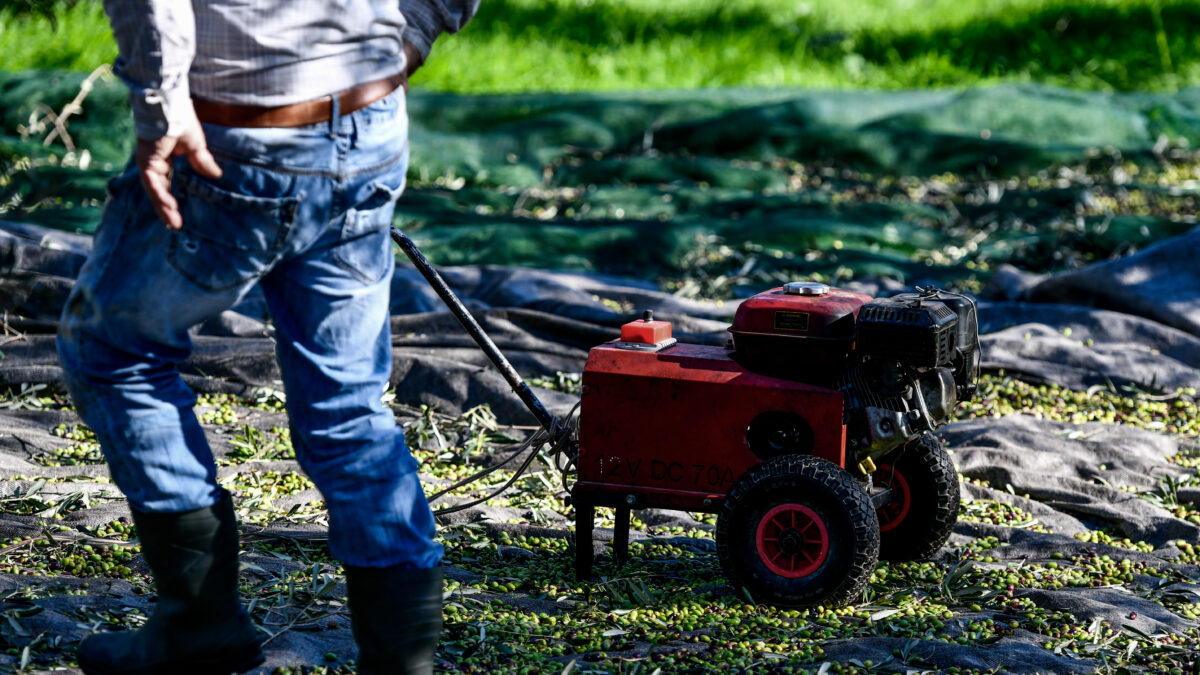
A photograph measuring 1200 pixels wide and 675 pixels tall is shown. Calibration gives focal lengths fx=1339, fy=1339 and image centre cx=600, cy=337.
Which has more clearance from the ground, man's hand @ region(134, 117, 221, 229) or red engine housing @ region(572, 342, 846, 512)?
man's hand @ region(134, 117, 221, 229)

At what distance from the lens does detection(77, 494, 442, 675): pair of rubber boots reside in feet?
6.15

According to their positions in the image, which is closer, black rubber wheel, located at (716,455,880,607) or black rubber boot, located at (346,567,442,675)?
black rubber boot, located at (346,567,442,675)

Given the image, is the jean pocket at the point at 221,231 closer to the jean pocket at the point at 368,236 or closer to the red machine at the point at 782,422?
the jean pocket at the point at 368,236

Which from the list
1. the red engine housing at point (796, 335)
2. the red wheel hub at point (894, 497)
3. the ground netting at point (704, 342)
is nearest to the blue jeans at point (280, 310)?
the ground netting at point (704, 342)

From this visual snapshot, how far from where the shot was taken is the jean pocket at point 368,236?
182 cm

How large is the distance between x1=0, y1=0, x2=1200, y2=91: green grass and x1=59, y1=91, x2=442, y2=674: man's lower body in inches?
319

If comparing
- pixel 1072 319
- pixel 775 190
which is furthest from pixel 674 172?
pixel 1072 319

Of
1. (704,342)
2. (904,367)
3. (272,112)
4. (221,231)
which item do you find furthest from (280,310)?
(704,342)

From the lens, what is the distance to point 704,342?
14.4 ft

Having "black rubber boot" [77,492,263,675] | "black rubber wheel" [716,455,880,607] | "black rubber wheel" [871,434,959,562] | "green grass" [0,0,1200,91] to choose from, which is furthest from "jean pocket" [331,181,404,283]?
"green grass" [0,0,1200,91]

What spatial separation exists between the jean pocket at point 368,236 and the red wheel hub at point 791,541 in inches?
41.7

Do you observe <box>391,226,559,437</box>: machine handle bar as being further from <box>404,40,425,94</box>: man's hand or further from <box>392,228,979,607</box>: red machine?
<box>404,40,425,94</box>: man's hand

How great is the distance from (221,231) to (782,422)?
1317 millimetres

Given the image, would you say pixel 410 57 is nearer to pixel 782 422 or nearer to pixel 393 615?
pixel 393 615
